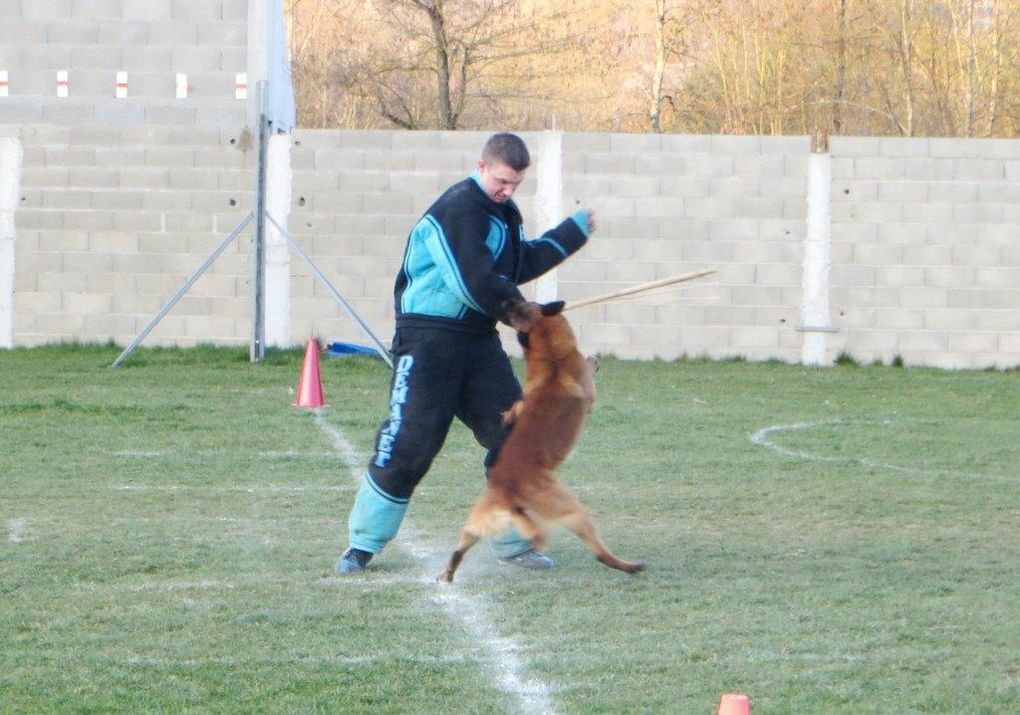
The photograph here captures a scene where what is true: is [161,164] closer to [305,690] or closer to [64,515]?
[64,515]

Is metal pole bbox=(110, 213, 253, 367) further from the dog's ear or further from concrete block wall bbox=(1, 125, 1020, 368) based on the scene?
the dog's ear

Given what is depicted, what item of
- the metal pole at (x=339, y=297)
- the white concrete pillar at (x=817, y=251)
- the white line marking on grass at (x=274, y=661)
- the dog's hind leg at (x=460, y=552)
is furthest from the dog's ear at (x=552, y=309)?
the white concrete pillar at (x=817, y=251)

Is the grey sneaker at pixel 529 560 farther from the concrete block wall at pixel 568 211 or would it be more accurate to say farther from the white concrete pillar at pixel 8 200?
the white concrete pillar at pixel 8 200

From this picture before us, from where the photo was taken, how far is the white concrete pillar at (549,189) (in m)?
16.8

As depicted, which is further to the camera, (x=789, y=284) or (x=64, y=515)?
(x=789, y=284)

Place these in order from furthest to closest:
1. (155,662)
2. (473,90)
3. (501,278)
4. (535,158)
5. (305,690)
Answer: (473,90) → (535,158) → (501,278) → (155,662) → (305,690)

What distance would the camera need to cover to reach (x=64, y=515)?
7.60m

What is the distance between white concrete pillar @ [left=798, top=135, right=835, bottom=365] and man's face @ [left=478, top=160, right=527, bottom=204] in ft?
36.5

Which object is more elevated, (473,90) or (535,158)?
(473,90)

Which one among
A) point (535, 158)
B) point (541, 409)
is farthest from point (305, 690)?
point (535, 158)

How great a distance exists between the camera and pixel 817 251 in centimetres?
1686

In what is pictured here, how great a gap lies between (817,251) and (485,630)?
12.2m

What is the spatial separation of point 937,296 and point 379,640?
1293 cm

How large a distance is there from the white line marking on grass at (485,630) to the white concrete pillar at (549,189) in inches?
369
